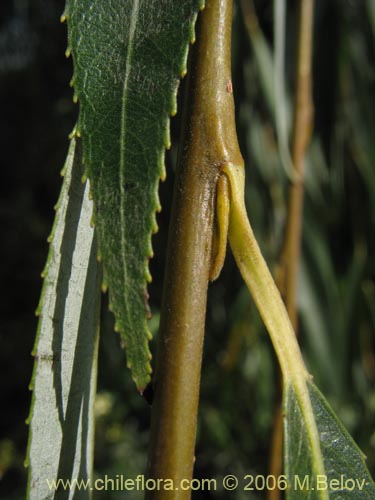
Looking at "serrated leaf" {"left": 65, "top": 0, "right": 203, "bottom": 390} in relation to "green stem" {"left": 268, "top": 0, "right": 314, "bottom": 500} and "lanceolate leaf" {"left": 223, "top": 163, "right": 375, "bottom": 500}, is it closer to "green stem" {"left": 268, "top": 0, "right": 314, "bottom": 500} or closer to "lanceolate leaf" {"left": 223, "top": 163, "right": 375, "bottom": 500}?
"lanceolate leaf" {"left": 223, "top": 163, "right": 375, "bottom": 500}

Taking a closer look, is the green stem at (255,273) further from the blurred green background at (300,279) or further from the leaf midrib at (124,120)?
the blurred green background at (300,279)

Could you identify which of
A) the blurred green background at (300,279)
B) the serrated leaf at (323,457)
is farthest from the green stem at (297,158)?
the serrated leaf at (323,457)

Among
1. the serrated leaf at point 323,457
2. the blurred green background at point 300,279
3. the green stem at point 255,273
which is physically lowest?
the serrated leaf at point 323,457

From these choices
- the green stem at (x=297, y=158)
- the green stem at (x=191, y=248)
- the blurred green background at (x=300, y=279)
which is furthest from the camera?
the blurred green background at (x=300, y=279)

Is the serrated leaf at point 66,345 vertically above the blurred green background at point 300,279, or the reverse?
the blurred green background at point 300,279

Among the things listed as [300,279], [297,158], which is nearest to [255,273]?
[297,158]

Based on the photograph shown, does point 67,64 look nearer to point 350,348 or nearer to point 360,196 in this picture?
point 360,196

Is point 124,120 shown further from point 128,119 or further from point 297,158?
point 297,158

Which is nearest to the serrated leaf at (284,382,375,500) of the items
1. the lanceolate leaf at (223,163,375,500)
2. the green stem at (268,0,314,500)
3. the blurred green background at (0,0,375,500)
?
the lanceolate leaf at (223,163,375,500)
